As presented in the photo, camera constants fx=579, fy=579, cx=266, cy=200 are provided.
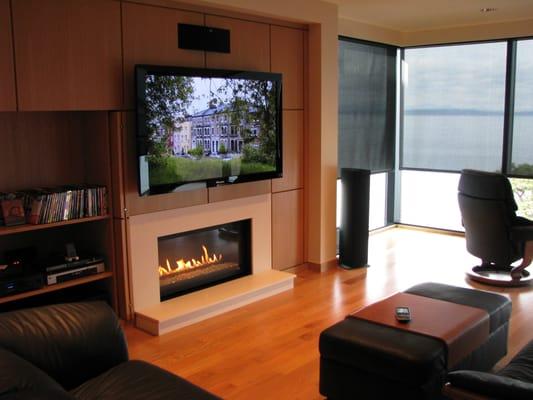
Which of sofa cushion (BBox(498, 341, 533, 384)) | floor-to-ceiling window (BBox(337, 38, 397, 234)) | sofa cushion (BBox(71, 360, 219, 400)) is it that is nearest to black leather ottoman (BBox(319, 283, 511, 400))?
sofa cushion (BBox(498, 341, 533, 384))

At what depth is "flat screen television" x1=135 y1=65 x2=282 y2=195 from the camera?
4.04 m

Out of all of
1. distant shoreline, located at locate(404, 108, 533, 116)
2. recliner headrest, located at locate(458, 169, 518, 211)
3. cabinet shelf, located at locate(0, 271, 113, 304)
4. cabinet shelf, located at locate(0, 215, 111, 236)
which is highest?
distant shoreline, located at locate(404, 108, 533, 116)

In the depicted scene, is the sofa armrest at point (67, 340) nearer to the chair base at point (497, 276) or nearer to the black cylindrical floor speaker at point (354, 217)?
the black cylindrical floor speaker at point (354, 217)

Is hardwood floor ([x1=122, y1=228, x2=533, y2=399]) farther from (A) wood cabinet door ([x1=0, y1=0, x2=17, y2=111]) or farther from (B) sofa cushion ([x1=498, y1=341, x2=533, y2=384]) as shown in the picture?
(A) wood cabinet door ([x1=0, y1=0, x2=17, y2=111])

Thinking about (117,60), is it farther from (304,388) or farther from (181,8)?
(304,388)

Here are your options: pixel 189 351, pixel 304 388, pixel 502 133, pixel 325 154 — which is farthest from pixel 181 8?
pixel 502 133

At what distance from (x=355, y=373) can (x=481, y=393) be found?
0.96 metres

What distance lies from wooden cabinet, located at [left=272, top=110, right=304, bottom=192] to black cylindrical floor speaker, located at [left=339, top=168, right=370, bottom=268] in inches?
18.3

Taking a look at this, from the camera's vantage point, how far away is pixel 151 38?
410 centimetres

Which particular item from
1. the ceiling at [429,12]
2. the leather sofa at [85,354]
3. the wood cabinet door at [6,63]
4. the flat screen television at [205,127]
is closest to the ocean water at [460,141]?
the ceiling at [429,12]

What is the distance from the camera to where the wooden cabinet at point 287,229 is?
17.5 ft

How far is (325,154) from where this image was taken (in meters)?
5.48

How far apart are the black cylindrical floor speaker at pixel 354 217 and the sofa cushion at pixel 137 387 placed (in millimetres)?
3292

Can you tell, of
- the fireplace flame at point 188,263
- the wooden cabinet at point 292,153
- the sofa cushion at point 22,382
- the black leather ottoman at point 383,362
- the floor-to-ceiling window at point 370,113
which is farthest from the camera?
the floor-to-ceiling window at point 370,113
